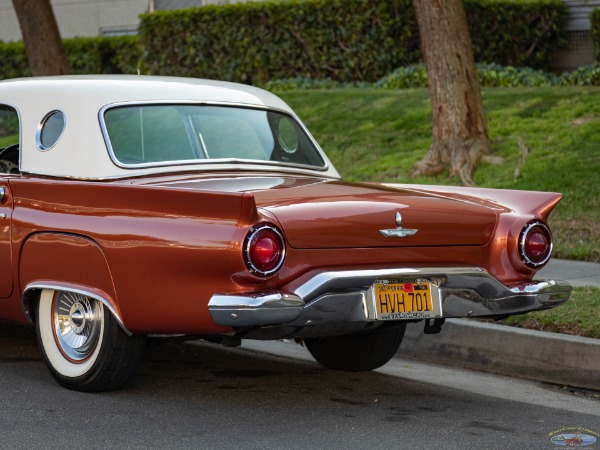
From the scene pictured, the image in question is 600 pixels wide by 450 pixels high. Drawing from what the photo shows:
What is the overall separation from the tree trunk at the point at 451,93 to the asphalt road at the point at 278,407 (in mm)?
5819

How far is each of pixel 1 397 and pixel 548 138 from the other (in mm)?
8569

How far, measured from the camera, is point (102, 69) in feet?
74.4

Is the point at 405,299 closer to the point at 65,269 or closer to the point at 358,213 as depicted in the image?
the point at 358,213

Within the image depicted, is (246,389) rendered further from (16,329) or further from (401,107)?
(401,107)

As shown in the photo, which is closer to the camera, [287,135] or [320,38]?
[287,135]

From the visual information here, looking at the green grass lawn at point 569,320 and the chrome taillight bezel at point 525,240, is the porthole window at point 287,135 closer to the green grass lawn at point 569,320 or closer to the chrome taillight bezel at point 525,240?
the chrome taillight bezel at point 525,240

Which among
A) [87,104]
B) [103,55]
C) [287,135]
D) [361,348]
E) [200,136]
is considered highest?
[87,104]

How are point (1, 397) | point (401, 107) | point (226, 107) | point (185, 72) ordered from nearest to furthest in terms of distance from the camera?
point (1, 397) < point (226, 107) < point (401, 107) < point (185, 72)

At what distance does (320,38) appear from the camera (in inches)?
726

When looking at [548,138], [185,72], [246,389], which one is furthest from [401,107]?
[246,389]

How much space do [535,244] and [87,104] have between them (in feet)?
8.06

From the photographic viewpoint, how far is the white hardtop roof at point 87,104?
240 inches

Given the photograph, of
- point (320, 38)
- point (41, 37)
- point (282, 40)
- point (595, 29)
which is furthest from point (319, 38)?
point (41, 37)

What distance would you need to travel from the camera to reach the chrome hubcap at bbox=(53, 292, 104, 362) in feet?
18.9
